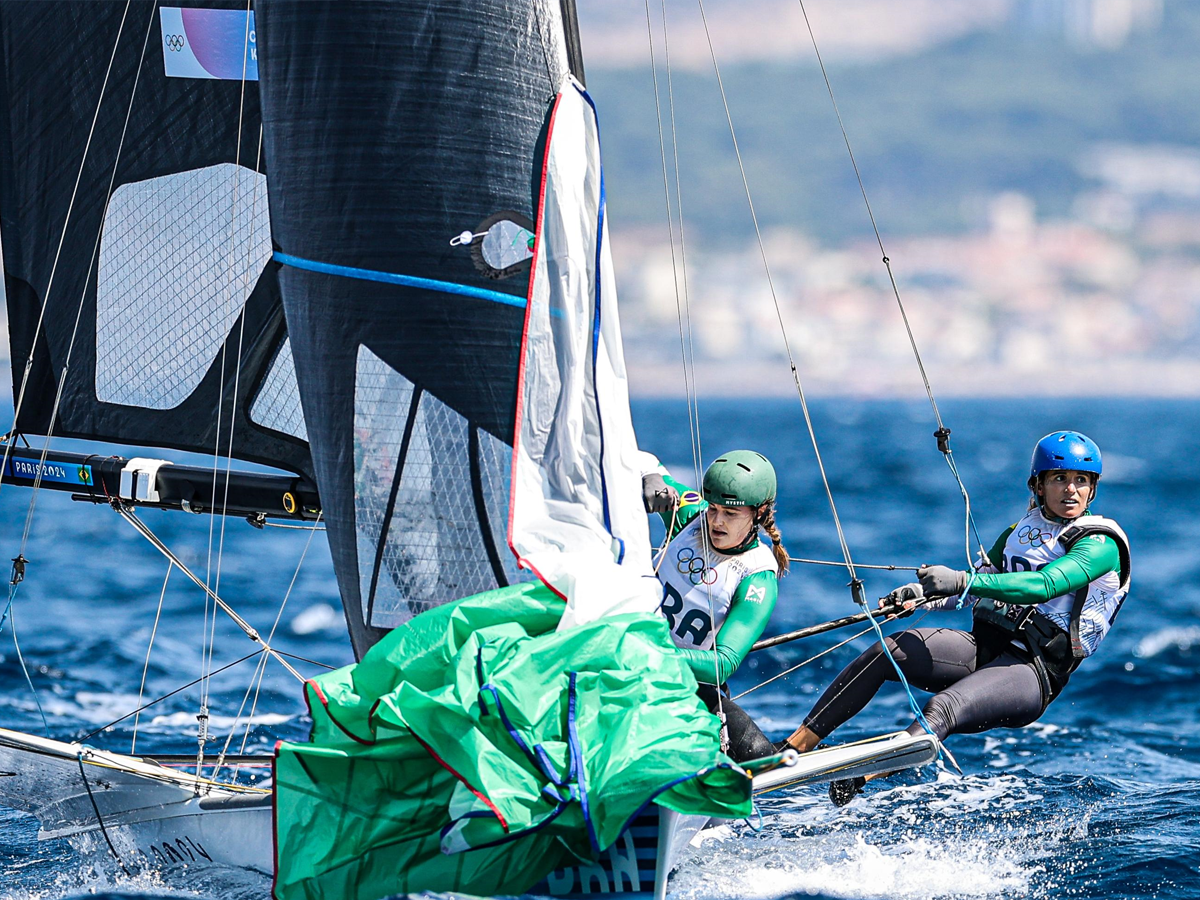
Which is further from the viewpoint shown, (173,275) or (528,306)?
(173,275)

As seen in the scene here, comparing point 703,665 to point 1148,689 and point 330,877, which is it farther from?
point 1148,689

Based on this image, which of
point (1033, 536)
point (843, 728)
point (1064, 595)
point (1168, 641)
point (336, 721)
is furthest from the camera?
point (1168, 641)

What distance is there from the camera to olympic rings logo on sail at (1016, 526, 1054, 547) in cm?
457

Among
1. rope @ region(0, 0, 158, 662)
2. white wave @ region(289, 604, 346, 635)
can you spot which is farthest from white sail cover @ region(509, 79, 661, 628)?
white wave @ region(289, 604, 346, 635)

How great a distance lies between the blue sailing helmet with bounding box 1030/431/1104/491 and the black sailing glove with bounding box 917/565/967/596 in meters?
0.61

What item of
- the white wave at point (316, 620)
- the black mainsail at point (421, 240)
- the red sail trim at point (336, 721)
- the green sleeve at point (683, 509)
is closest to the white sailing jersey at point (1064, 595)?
the green sleeve at point (683, 509)

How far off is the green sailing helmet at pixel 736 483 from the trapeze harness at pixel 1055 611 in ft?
3.21

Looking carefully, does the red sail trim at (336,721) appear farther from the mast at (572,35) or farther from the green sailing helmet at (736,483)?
the mast at (572,35)

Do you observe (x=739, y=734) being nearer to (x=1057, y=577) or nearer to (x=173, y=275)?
(x=1057, y=577)

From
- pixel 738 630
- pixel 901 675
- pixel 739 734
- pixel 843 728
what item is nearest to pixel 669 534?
pixel 738 630

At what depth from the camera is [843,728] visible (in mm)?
7203

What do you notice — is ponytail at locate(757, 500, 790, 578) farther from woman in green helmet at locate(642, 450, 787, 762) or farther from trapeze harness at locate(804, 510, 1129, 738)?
trapeze harness at locate(804, 510, 1129, 738)

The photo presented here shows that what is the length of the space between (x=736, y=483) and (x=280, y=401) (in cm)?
194

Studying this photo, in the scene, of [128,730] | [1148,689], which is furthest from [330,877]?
[1148,689]
